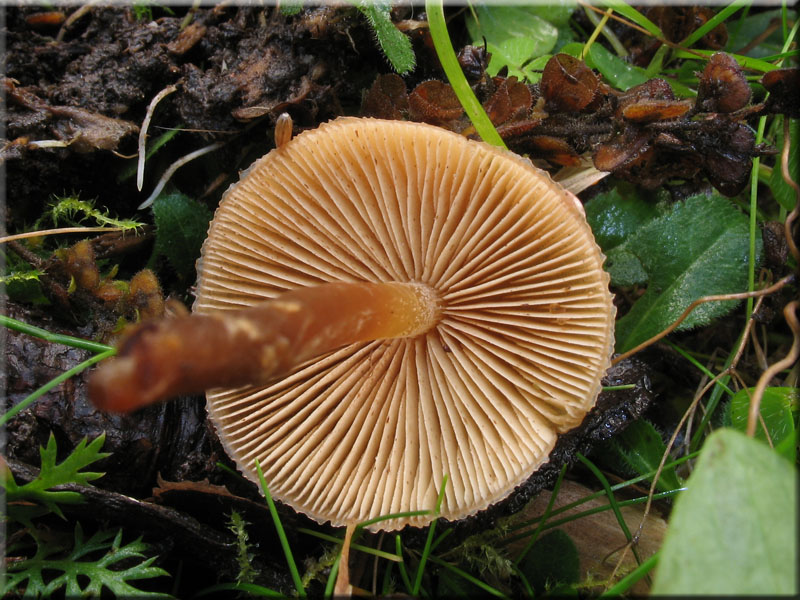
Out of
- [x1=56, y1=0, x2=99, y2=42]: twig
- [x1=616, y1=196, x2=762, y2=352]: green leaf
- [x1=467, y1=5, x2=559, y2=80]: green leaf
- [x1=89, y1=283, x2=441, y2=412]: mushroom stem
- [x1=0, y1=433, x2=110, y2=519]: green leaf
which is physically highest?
[x1=56, y1=0, x2=99, y2=42]: twig

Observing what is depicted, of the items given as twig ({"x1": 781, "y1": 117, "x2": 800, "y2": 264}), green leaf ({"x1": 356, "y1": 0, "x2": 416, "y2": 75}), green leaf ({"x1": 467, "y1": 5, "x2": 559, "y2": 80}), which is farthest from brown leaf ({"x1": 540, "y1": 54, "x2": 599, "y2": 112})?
twig ({"x1": 781, "y1": 117, "x2": 800, "y2": 264})

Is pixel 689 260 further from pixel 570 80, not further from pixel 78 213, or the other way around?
pixel 78 213

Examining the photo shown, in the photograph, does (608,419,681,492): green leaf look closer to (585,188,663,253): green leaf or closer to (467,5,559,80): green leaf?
(585,188,663,253): green leaf

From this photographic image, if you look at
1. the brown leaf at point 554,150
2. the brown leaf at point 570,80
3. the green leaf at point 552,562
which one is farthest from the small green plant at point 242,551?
the brown leaf at point 570,80

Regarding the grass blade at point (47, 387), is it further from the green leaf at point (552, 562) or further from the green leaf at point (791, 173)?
the green leaf at point (791, 173)

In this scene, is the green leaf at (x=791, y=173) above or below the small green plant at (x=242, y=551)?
above

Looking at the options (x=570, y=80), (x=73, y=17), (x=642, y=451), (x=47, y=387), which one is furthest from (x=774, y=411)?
(x=73, y=17)
